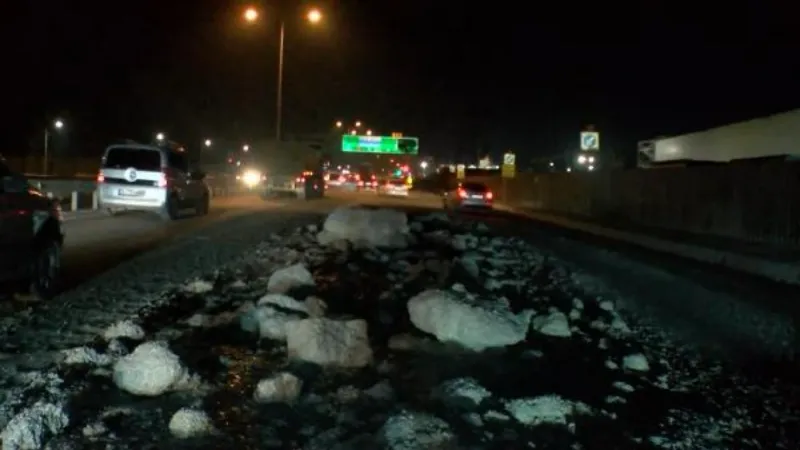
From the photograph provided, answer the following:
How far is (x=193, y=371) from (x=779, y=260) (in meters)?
13.9


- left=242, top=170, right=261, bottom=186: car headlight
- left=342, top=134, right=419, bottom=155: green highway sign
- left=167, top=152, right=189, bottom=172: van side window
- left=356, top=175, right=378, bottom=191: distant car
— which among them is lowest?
left=356, top=175, right=378, bottom=191: distant car

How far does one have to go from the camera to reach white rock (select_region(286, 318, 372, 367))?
357 inches

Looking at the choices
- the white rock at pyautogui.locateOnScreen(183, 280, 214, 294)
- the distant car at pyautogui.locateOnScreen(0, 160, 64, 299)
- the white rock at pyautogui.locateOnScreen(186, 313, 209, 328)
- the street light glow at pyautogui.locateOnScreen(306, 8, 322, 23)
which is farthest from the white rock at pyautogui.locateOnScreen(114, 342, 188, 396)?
the street light glow at pyautogui.locateOnScreen(306, 8, 322, 23)

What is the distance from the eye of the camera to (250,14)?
4228 centimetres

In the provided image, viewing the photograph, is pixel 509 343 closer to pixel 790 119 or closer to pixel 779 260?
pixel 779 260

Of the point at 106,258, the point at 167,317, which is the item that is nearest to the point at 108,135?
the point at 106,258

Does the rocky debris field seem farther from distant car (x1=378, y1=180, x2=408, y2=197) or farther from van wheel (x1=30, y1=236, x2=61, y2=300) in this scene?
distant car (x1=378, y1=180, x2=408, y2=197)

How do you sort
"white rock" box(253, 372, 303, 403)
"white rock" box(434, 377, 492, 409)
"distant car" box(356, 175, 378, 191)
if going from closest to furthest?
"white rock" box(253, 372, 303, 403), "white rock" box(434, 377, 492, 409), "distant car" box(356, 175, 378, 191)

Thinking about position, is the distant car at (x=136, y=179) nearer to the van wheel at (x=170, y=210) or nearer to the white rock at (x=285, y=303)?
the van wheel at (x=170, y=210)

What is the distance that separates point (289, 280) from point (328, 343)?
174 inches

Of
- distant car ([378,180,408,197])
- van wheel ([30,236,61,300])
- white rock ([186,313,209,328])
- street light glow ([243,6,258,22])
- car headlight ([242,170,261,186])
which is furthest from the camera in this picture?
distant car ([378,180,408,197])

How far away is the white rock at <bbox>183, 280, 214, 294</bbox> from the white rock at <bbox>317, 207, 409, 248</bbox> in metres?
8.39

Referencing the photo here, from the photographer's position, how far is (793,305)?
14.2 metres

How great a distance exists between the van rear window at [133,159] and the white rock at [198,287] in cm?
1206
